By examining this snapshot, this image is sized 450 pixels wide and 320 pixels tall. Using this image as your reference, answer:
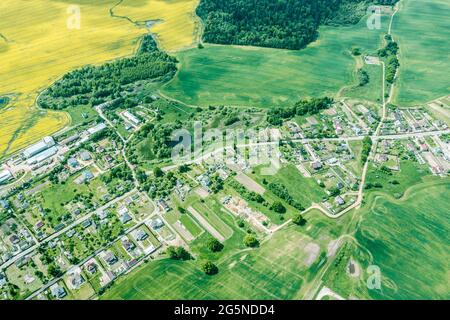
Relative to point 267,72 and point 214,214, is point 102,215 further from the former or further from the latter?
point 267,72

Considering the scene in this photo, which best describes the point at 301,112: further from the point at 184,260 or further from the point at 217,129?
the point at 184,260

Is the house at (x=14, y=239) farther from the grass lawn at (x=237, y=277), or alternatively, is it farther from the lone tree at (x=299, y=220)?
the lone tree at (x=299, y=220)

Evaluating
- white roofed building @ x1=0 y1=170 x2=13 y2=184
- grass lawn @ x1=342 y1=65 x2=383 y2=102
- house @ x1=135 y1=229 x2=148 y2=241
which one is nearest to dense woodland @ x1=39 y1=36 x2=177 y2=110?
white roofed building @ x1=0 y1=170 x2=13 y2=184

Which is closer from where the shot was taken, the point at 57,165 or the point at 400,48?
the point at 57,165

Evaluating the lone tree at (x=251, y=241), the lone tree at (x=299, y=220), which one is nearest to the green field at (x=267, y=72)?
the lone tree at (x=299, y=220)

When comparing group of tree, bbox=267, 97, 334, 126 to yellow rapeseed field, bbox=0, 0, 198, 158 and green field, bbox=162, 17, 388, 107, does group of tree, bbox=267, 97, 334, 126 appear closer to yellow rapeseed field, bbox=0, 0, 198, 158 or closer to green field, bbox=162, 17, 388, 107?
Answer: green field, bbox=162, 17, 388, 107

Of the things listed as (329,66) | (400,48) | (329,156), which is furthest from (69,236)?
(400,48)
